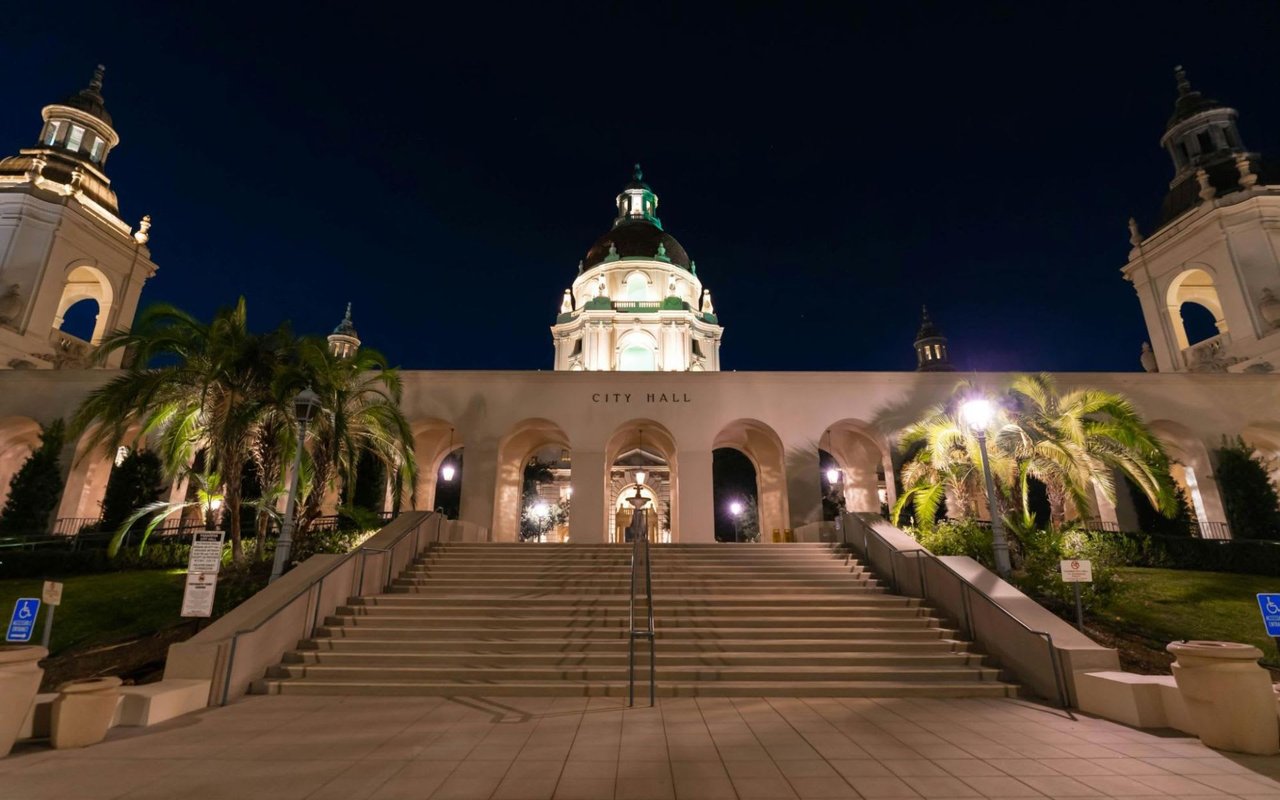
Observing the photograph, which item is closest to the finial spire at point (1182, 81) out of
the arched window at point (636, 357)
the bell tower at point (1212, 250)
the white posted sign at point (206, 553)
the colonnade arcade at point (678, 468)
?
the bell tower at point (1212, 250)

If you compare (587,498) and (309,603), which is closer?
(309,603)

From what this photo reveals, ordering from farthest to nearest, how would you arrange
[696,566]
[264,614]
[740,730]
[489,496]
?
[489,496]
[696,566]
[264,614]
[740,730]

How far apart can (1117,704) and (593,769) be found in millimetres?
6224

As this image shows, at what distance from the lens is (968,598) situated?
9.75 meters

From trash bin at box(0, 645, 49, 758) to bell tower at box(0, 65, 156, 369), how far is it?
26.4 m

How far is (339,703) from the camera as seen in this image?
765cm

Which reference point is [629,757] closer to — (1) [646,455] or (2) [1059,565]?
(2) [1059,565]

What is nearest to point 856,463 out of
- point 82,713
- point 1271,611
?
point 1271,611

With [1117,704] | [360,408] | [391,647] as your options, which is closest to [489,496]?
[360,408]

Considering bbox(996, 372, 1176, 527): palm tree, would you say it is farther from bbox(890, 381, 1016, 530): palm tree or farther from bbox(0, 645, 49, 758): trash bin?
bbox(0, 645, 49, 758): trash bin

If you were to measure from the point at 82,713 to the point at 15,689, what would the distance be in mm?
617

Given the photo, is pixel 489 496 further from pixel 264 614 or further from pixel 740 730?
pixel 740 730

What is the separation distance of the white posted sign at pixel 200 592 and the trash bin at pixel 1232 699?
39.3ft

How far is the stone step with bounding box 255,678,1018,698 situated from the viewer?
26.6ft
